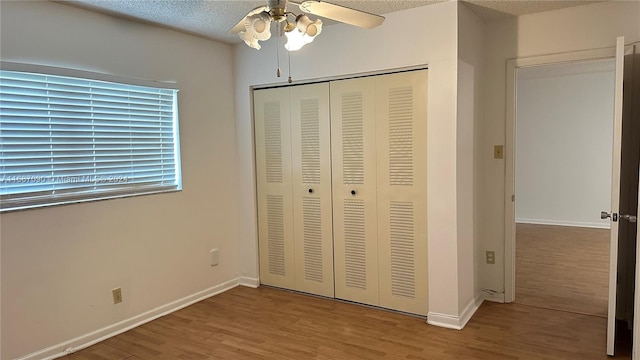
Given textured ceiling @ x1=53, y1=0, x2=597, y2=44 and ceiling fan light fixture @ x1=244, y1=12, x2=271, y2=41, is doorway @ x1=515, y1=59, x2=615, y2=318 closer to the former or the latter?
textured ceiling @ x1=53, y1=0, x2=597, y2=44

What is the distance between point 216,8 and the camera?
3.02 meters

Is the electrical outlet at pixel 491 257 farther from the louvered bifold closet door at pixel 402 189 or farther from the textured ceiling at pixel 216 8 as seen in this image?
the textured ceiling at pixel 216 8

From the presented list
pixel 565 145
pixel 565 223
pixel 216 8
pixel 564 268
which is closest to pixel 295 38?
pixel 216 8

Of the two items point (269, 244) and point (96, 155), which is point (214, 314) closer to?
point (269, 244)

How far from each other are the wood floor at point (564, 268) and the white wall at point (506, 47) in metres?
0.52

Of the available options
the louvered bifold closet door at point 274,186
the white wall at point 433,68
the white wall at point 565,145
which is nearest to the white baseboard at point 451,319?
the white wall at point 433,68

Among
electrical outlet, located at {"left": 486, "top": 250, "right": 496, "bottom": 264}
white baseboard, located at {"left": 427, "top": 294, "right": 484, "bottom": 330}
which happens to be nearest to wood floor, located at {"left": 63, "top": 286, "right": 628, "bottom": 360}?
white baseboard, located at {"left": 427, "top": 294, "right": 484, "bottom": 330}

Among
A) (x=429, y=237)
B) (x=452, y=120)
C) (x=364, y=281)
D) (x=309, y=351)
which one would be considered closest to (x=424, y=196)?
(x=429, y=237)

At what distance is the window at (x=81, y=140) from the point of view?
Answer: 8.76 feet

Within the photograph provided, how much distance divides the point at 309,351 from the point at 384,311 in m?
0.87

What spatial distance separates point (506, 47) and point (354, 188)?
5.55ft

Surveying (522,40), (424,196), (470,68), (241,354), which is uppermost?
(522,40)

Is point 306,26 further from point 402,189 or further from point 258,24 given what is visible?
point 402,189

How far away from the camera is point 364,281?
11.9 ft
